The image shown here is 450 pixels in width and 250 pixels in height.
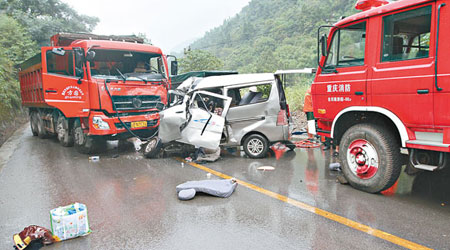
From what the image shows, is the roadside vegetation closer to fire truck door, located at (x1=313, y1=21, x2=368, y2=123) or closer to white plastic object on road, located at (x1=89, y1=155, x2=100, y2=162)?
white plastic object on road, located at (x1=89, y1=155, x2=100, y2=162)

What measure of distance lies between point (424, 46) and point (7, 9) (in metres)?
29.3

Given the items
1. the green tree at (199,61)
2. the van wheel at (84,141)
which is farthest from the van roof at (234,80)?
the green tree at (199,61)

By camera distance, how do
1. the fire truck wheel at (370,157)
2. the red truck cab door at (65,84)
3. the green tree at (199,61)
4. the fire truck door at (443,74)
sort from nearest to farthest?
the fire truck door at (443,74), the fire truck wheel at (370,157), the red truck cab door at (65,84), the green tree at (199,61)

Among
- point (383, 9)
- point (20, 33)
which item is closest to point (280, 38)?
point (20, 33)

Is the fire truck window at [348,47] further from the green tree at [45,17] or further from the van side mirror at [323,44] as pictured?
the green tree at [45,17]

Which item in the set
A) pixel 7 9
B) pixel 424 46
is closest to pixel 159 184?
pixel 424 46

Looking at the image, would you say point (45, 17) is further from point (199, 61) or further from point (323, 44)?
point (323, 44)

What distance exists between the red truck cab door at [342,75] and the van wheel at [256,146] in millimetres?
1799

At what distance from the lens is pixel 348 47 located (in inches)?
192

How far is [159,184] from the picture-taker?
542 centimetres

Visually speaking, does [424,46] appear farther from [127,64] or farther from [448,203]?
[127,64]

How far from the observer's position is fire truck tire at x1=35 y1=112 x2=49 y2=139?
11.0 meters

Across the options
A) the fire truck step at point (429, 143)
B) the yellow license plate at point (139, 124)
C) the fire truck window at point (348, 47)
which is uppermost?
the fire truck window at point (348, 47)

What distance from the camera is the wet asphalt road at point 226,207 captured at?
11.0 ft
